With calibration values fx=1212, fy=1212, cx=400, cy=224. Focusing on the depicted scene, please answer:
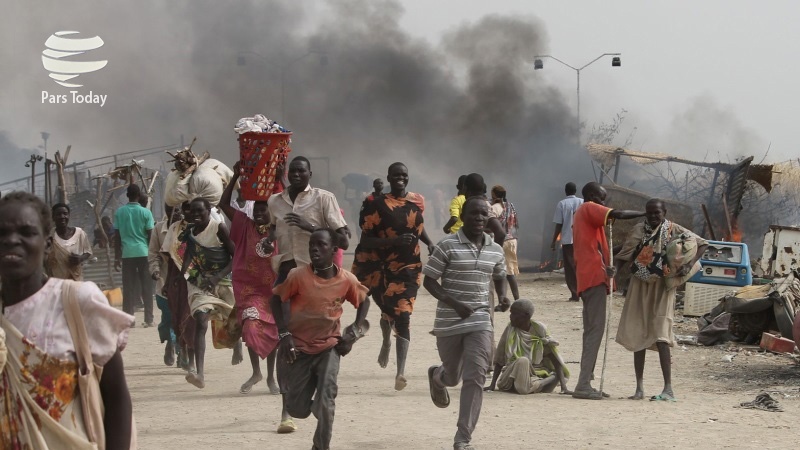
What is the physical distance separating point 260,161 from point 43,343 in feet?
17.3

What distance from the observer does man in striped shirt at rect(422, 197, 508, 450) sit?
22.3 ft

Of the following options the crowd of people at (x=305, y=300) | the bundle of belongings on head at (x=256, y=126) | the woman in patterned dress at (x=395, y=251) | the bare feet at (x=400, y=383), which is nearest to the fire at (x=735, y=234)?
the crowd of people at (x=305, y=300)

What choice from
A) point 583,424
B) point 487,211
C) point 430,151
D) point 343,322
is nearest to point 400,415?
point 583,424

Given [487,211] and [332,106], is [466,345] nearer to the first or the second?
[487,211]

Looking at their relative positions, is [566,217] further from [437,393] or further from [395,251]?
[437,393]

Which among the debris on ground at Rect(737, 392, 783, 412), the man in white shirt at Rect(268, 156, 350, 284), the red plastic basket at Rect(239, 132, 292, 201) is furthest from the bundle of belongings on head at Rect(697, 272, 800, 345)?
the red plastic basket at Rect(239, 132, 292, 201)

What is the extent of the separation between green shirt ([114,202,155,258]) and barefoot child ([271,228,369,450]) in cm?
776

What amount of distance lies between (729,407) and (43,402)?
21.7 feet

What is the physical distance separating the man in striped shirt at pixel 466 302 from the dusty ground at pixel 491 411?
509 millimetres

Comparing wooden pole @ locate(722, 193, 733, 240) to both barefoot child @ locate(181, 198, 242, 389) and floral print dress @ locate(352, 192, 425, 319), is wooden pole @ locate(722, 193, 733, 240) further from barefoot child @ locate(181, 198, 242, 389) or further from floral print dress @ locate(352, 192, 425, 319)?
barefoot child @ locate(181, 198, 242, 389)

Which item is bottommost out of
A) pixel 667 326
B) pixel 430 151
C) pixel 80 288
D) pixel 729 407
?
pixel 729 407

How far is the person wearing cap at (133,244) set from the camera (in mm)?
13992

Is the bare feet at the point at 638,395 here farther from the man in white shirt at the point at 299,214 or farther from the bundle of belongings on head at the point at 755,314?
the bundle of belongings on head at the point at 755,314

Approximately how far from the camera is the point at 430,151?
1812 inches
